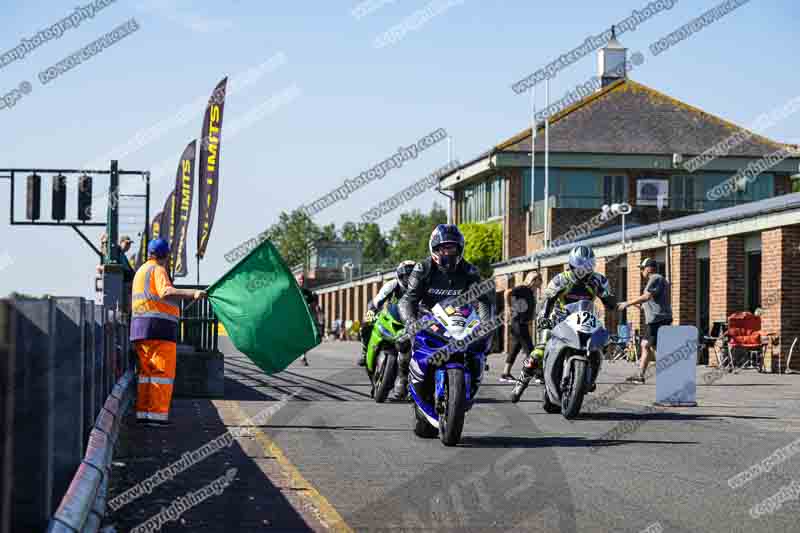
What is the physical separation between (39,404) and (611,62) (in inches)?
2576

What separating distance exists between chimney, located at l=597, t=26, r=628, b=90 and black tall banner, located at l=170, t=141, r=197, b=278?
41344 millimetres

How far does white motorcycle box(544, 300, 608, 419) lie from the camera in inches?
508

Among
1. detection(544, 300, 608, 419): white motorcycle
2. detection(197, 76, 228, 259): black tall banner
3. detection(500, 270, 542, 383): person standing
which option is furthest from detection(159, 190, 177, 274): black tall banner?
detection(544, 300, 608, 419): white motorcycle

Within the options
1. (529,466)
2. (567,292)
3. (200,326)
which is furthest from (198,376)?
(529,466)

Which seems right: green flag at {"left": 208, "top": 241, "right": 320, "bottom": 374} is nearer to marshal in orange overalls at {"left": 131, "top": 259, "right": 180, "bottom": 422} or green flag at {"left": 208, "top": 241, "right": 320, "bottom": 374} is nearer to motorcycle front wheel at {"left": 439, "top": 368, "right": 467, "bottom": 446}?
marshal in orange overalls at {"left": 131, "top": 259, "right": 180, "bottom": 422}

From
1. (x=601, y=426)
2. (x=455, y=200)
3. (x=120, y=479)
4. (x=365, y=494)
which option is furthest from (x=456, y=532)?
(x=455, y=200)

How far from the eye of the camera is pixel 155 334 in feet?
38.8

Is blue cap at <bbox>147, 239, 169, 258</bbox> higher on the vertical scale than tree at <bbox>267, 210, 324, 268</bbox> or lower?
lower

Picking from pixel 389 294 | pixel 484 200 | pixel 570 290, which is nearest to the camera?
pixel 570 290

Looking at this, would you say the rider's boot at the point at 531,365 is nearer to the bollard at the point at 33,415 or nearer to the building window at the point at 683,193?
the bollard at the point at 33,415

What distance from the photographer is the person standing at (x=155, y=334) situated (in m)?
11.7

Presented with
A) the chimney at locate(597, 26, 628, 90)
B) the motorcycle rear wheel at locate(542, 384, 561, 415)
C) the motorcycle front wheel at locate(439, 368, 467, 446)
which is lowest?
the motorcycle rear wheel at locate(542, 384, 561, 415)

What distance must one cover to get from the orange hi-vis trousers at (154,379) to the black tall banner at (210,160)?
1186cm

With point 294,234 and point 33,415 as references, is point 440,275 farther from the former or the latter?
point 294,234
